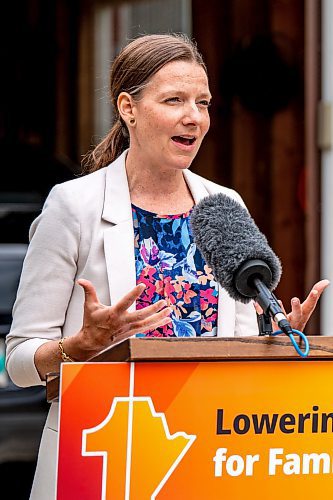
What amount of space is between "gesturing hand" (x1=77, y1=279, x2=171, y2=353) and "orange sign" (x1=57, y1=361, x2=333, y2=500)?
14 centimetres

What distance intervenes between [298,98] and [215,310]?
4.92m

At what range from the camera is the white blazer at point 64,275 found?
225 centimetres

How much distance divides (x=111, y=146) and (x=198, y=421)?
95 centimetres

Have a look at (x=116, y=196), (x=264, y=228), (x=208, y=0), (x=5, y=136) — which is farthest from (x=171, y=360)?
(x=5, y=136)

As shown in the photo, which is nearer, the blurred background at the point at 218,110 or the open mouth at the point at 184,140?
the open mouth at the point at 184,140

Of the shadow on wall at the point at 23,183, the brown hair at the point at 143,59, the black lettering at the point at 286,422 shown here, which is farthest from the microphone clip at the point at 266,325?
the shadow on wall at the point at 23,183

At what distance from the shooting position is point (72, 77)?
9844mm

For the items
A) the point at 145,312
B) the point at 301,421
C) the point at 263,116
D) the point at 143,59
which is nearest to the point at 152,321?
the point at 145,312

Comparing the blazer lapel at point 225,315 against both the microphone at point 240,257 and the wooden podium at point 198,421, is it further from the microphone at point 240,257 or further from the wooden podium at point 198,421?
the wooden podium at point 198,421

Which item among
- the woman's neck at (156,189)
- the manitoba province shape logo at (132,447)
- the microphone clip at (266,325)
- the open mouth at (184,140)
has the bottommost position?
the manitoba province shape logo at (132,447)

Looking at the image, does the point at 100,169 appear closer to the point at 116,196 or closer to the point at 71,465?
the point at 116,196

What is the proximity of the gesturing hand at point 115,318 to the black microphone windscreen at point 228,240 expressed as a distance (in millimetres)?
125

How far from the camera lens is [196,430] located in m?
1.79

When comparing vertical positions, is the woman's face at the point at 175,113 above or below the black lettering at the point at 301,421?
above
